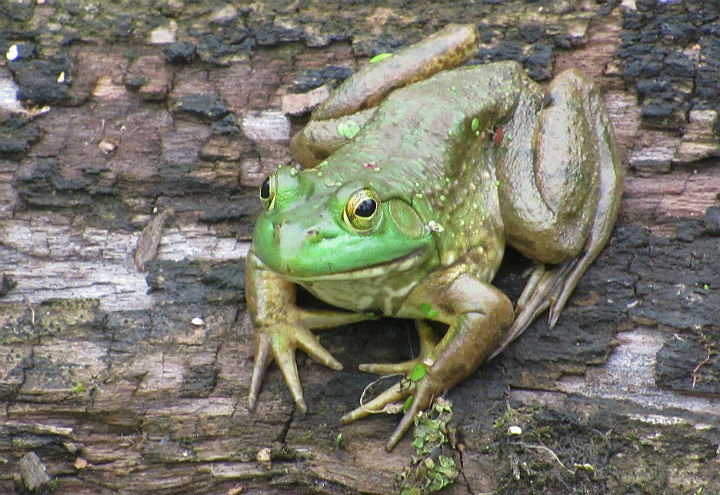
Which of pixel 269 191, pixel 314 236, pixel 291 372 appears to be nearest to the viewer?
pixel 314 236

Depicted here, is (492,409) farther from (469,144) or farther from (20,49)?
(20,49)

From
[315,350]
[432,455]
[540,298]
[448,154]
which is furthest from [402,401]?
[448,154]

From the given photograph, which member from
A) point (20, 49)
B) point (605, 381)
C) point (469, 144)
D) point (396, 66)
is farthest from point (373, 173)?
point (20, 49)

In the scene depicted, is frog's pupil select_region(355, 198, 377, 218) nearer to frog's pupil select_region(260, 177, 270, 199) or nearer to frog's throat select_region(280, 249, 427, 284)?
frog's throat select_region(280, 249, 427, 284)

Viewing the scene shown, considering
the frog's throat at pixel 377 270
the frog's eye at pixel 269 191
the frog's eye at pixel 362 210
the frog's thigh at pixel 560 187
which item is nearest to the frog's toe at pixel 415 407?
the frog's throat at pixel 377 270

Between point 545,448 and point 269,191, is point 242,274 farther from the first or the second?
point 545,448

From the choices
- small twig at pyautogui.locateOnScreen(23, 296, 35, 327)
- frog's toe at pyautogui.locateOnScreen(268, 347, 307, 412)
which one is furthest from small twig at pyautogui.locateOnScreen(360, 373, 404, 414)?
small twig at pyautogui.locateOnScreen(23, 296, 35, 327)

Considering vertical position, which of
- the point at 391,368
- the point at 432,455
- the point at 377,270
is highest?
the point at 377,270
